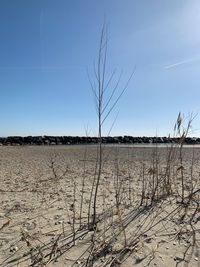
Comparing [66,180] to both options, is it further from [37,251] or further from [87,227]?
[37,251]

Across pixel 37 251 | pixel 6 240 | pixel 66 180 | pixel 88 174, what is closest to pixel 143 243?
pixel 37 251

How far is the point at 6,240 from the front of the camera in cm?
314

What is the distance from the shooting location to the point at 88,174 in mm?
7594

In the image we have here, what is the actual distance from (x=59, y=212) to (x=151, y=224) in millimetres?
1297

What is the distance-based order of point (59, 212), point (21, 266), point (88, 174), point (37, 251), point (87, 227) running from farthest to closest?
point (88, 174) → point (59, 212) → point (87, 227) → point (37, 251) → point (21, 266)

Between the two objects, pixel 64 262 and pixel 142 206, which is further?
pixel 142 206

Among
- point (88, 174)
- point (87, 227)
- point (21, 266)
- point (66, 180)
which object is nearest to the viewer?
point (21, 266)

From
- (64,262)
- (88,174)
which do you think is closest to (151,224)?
(64,262)

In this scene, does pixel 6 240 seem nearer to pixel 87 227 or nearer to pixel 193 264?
pixel 87 227

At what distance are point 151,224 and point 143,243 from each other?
571mm

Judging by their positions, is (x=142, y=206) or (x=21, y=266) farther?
(x=142, y=206)

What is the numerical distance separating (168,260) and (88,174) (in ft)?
16.4

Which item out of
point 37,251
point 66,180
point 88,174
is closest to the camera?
point 37,251

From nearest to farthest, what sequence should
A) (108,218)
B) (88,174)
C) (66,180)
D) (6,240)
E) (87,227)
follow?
(6,240), (87,227), (108,218), (66,180), (88,174)
